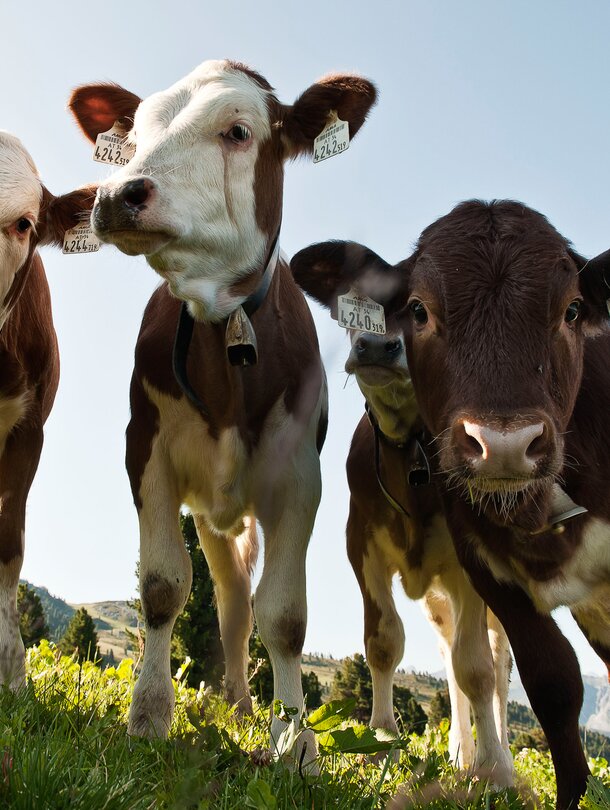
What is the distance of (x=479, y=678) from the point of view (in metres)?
5.59

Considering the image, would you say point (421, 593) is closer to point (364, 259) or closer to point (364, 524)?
point (364, 524)

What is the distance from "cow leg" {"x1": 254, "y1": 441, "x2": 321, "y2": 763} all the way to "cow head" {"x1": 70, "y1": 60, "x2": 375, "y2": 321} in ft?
3.14

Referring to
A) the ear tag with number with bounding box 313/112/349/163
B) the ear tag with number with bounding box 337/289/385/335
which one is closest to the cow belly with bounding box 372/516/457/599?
the ear tag with number with bounding box 337/289/385/335

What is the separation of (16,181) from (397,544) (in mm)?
3456

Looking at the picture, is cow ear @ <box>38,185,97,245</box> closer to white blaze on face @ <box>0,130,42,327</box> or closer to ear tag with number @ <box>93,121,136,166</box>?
white blaze on face @ <box>0,130,42,327</box>

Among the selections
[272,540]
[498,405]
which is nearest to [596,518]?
[498,405]

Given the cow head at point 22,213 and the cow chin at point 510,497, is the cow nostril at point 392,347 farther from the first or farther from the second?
the cow head at point 22,213

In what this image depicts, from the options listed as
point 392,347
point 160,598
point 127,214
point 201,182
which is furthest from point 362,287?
point 160,598

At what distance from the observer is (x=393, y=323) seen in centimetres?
506

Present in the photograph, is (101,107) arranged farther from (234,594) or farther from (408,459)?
(234,594)

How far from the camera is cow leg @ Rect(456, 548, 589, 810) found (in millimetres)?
3932

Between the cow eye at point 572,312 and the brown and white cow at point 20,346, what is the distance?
10.6 feet

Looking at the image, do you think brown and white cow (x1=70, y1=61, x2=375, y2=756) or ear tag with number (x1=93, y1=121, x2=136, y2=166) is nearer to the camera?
brown and white cow (x1=70, y1=61, x2=375, y2=756)

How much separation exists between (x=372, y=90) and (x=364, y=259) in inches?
36.2
